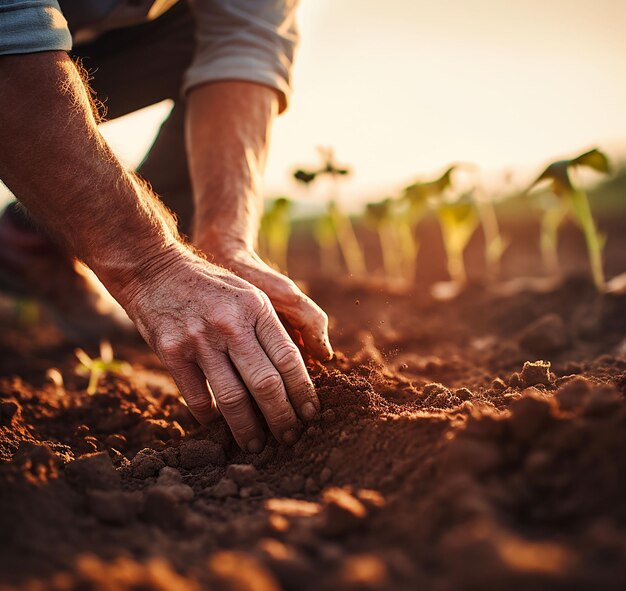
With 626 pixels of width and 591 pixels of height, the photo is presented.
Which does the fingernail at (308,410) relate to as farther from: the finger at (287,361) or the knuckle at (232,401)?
the knuckle at (232,401)

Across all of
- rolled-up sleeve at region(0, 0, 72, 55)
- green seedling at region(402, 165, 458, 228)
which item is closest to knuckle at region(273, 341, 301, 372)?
rolled-up sleeve at region(0, 0, 72, 55)

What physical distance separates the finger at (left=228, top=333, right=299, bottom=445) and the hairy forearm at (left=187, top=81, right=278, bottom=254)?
18.8 inches

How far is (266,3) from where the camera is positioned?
2068 mm

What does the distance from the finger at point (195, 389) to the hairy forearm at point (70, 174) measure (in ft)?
0.84

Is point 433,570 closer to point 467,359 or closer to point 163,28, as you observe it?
point 467,359

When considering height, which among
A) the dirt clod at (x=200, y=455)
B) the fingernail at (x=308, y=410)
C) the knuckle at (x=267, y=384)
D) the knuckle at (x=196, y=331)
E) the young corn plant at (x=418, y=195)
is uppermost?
the young corn plant at (x=418, y=195)

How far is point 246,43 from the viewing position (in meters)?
1.99

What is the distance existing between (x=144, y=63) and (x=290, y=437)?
6.07 ft

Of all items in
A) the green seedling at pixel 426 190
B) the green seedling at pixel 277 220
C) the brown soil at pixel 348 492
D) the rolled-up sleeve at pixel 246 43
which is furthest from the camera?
the green seedling at pixel 277 220

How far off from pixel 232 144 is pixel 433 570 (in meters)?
1.48

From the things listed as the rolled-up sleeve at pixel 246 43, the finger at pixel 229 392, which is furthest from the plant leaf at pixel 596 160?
the finger at pixel 229 392

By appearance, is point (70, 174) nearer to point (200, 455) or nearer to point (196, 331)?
point (196, 331)

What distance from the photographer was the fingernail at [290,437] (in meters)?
1.28

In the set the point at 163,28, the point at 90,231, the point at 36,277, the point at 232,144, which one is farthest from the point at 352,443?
the point at 36,277
